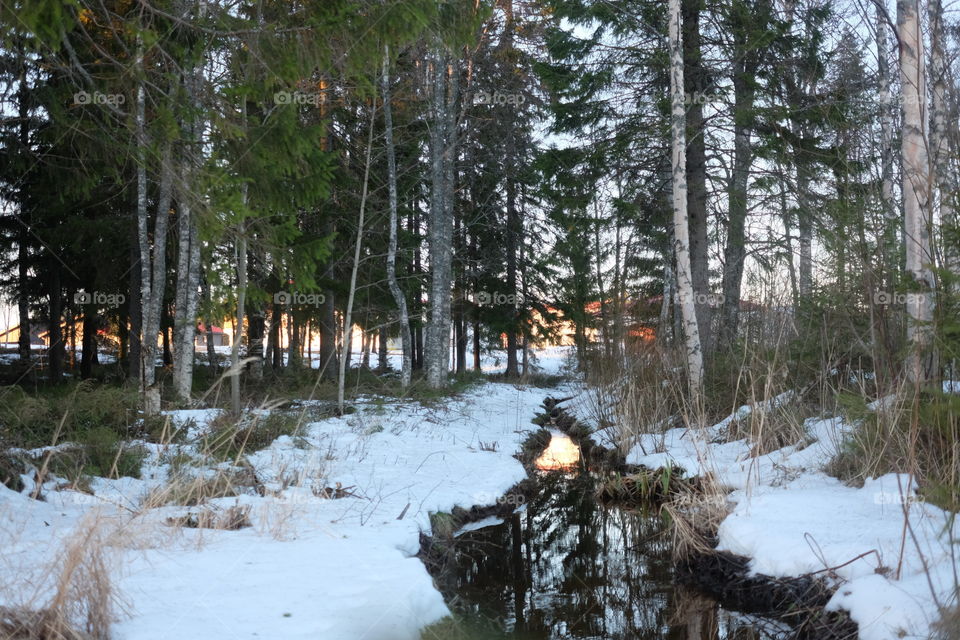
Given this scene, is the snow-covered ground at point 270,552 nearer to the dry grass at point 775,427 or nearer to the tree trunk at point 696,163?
the dry grass at point 775,427

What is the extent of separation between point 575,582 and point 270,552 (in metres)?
2.44

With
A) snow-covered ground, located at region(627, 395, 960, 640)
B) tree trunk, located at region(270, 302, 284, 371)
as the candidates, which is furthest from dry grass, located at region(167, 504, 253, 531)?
tree trunk, located at region(270, 302, 284, 371)

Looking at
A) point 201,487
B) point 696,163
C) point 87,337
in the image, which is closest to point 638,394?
point 696,163

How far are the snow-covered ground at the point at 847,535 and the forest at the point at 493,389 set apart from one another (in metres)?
0.03

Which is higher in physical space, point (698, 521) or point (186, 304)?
point (186, 304)

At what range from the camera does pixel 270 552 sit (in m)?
4.32

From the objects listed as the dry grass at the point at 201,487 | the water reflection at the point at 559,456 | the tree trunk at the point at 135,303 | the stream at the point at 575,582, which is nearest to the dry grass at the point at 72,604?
the dry grass at the point at 201,487

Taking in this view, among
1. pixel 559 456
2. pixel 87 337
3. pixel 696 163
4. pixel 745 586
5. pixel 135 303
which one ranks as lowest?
pixel 559 456

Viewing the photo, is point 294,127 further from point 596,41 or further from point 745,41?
point 745,41

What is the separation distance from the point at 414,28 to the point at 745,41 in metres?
8.47

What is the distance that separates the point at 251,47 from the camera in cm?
579

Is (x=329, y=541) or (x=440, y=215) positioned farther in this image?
(x=440, y=215)

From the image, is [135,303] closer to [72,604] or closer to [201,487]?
[201,487]

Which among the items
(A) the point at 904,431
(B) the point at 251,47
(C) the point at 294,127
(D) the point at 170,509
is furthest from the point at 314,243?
(A) the point at 904,431
